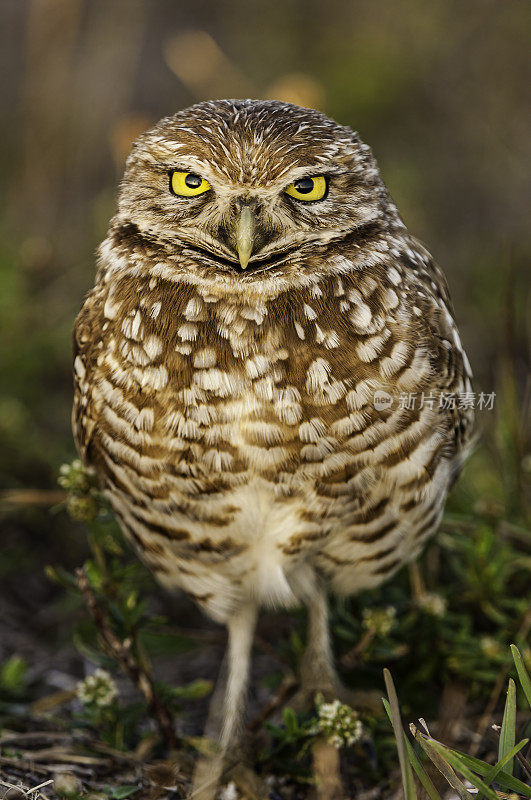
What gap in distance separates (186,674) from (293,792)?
0.79 m

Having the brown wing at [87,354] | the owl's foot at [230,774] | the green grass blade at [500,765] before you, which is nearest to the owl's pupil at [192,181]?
the brown wing at [87,354]

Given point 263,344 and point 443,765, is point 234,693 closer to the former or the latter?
point 443,765

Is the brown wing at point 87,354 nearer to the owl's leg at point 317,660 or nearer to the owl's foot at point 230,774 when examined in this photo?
the owl's leg at point 317,660

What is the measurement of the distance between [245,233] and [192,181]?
8.0 inches

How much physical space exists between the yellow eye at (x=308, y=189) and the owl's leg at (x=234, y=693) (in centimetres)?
123

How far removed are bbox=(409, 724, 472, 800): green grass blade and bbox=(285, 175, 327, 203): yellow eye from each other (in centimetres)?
116

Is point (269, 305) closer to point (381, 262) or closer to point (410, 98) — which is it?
point (381, 262)

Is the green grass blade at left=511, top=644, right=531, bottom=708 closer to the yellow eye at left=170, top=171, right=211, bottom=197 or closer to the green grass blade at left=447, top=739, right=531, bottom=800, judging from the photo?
the green grass blade at left=447, top=739, right=531, bottom=800

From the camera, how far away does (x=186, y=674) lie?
3037 mm

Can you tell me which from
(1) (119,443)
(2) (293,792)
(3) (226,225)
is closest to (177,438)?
(1) (119,443)

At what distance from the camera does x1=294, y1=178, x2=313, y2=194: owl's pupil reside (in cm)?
196

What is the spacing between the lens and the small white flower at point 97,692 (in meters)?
2.32

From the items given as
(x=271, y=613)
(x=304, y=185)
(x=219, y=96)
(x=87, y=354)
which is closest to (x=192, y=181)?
(x=304, y=185)

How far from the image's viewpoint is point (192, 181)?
6.43ft
